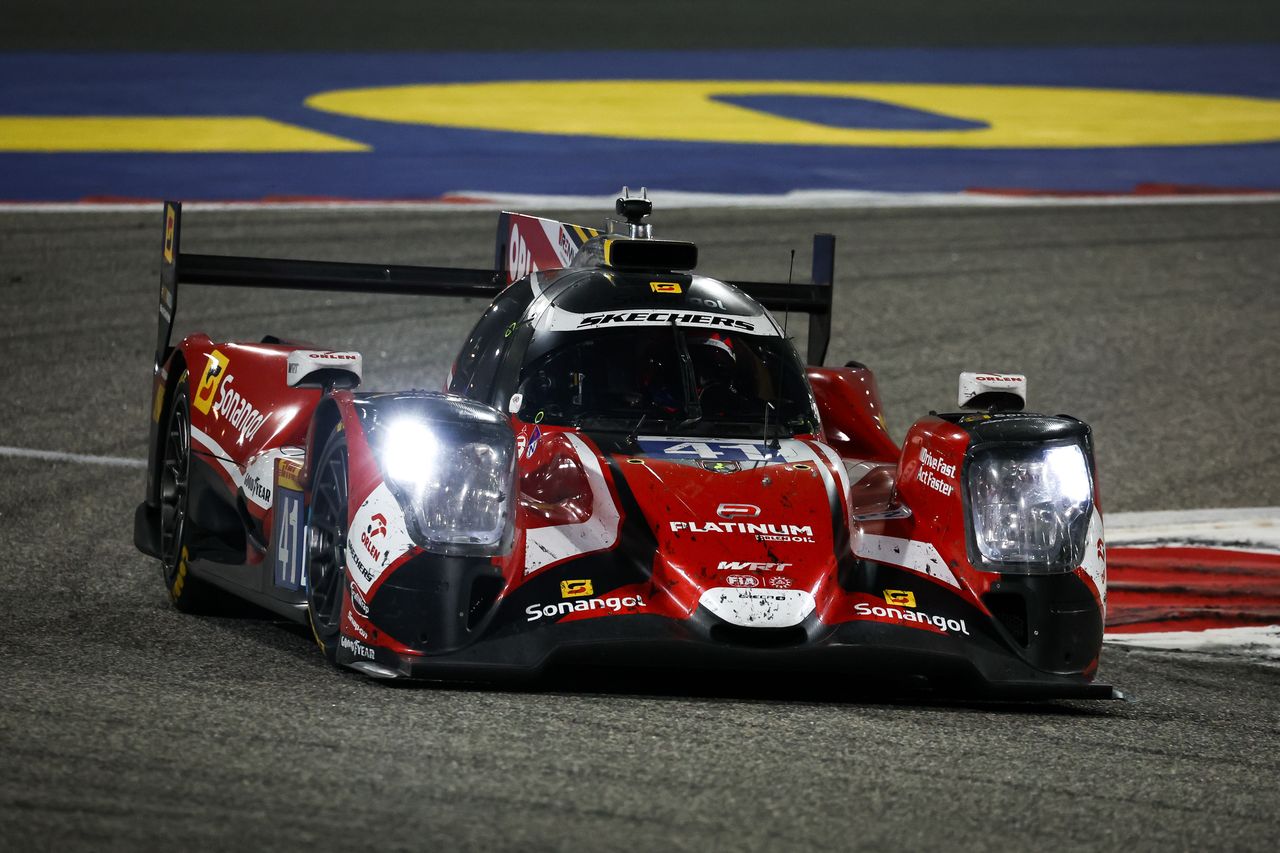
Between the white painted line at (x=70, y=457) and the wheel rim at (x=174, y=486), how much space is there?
2.27 meters

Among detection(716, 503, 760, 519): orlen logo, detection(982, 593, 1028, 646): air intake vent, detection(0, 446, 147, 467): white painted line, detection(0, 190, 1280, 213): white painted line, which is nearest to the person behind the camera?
detection(716, 503, 760, 519): orlen logo

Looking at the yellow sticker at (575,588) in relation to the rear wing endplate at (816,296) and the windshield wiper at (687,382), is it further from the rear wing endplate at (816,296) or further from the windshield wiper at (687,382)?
the rear wing endplate at (816,296)

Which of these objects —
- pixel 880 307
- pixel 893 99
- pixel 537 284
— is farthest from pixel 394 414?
pixel 893 99

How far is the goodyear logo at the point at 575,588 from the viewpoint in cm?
584

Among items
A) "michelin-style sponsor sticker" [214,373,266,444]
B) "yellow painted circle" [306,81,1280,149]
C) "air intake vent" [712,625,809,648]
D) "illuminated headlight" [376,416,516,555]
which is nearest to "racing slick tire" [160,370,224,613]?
"michelin-style sponsor sticker" [214,373,266,444]

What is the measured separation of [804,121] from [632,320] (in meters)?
16.0

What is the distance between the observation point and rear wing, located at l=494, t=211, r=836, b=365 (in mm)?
8734

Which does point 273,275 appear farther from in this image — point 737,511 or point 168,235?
point 737,511

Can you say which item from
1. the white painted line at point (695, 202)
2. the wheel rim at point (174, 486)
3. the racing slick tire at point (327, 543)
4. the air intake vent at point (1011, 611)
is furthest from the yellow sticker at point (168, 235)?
the white painted line at point (695, 202)

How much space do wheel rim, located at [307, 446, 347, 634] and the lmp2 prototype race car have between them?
0.03ft

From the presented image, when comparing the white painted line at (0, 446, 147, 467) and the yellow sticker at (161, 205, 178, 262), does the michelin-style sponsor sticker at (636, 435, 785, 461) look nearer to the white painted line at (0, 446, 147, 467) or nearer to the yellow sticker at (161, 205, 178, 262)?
the yellow sticker at (161, 205, 178, 262)

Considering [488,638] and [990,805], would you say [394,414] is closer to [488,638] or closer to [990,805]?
[488,638]

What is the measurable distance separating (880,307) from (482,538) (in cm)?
975

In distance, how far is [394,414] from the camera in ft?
19.8
